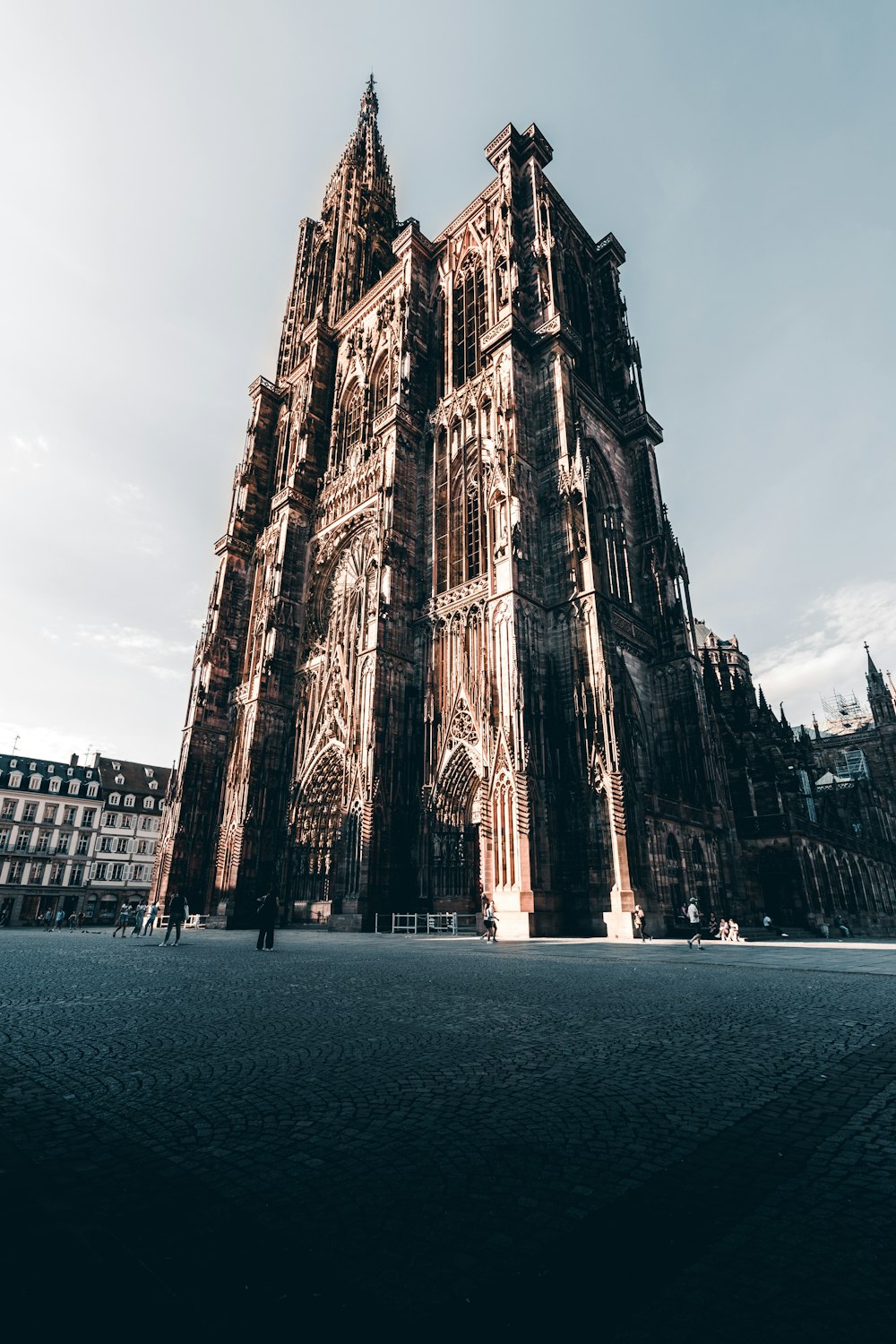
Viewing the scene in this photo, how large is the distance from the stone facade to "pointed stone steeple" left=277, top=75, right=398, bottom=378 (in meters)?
4.73

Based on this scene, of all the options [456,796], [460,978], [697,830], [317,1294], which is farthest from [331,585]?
[317,1294]

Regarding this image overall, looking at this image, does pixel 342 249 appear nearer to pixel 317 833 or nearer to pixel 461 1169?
pixel 317 833

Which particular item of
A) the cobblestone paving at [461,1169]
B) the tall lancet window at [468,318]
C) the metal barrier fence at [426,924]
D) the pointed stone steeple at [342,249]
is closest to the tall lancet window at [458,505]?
the tall lancet window at [468,318]

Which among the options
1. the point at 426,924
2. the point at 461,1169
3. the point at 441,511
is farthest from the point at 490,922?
the point at 441,511

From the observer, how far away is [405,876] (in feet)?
80.9

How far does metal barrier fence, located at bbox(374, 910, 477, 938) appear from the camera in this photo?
2222 cm

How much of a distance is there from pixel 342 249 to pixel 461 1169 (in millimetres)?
54699

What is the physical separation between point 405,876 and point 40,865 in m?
41.0

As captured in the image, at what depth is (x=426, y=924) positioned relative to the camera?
22859 mm

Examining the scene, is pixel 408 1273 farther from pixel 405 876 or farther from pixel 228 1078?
pixel 405 876

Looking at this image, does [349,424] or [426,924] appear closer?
[426,924]

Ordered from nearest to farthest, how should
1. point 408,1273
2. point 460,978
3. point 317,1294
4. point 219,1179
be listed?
1. point 317,1294
2. point 408,1273
3. point 219,1179
4. point 460,978

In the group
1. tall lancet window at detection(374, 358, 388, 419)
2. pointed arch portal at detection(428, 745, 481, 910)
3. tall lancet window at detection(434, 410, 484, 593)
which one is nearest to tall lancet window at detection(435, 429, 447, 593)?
tall lancet window at detection(434, 410, 484, 593)

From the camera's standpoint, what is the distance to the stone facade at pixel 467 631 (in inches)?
862
